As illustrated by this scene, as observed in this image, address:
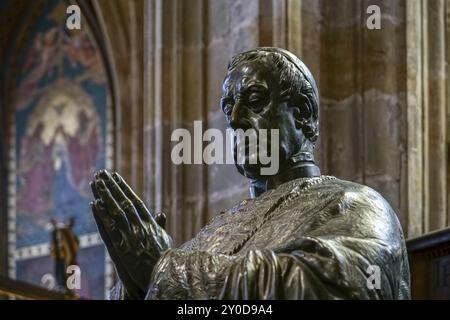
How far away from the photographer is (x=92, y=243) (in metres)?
20.2

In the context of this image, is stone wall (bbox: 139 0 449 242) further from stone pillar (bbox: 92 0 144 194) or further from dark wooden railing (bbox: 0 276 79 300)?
stone pillar (bbox: 92 0 144 194)

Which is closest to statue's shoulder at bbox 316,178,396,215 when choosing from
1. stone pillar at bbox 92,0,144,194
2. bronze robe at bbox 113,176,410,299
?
bronze robe at bbox 113,176,410,299

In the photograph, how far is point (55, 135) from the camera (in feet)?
69.9

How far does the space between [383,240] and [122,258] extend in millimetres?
825

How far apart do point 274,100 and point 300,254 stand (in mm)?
923

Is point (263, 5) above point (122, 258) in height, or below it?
above

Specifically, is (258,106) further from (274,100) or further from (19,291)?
(19,291)

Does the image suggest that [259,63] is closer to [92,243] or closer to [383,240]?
[383,240]

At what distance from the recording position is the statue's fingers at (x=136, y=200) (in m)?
6.20

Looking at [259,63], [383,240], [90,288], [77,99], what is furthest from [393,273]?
[77,99]

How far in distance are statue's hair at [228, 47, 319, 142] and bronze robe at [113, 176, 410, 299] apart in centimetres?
28

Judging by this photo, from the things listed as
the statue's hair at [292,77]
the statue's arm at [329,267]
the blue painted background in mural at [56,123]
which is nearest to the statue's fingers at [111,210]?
the statue's arm at [329,267]

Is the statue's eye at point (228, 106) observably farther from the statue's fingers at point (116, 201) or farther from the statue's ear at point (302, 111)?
the statue's fingers at point (116, 201)

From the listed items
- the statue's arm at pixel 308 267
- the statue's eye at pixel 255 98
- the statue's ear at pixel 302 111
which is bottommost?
the statue's arm at pixel 308 267
